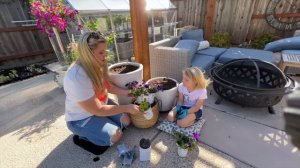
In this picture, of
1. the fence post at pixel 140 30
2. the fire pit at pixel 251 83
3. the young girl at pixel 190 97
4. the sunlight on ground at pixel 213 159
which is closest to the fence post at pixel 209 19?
the fire pit at pixel 251 83

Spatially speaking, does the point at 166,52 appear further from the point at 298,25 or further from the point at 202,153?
the point at 298,25

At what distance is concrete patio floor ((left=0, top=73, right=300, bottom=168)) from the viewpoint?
60.2 inches

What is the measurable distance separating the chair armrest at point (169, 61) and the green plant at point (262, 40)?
304 centimetres

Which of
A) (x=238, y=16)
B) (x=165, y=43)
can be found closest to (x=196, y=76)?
(x=165, y=43)

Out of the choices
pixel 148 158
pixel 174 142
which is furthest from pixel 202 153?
pixel 148 158

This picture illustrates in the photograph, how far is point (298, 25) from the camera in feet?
13.0

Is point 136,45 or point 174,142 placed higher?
point 136,45

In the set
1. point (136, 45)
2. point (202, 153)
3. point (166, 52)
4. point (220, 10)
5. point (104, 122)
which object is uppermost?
point (220, 10)

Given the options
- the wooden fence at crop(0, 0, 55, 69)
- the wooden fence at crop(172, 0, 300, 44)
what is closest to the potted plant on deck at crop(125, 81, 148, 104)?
the wooden fence at crop(0, 0, 55, 69)

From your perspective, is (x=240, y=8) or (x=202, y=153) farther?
(x=240, y=8)

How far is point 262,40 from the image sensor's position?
168 inches

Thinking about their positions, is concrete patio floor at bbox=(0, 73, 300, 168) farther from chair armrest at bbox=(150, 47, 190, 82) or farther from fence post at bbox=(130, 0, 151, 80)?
fence post at bbox=(130, 0, 151, 80)

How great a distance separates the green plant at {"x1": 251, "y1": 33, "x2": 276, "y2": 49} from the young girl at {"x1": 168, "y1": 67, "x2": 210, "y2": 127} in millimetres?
3551

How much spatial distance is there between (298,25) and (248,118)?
3687 mm
